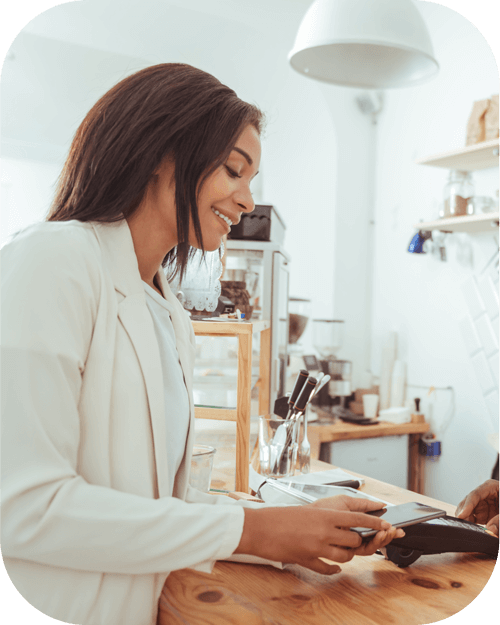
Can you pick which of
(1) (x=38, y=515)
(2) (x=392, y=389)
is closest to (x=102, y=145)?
(1) (x=38, y=515)

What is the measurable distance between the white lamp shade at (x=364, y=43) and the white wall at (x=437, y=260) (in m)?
1.28

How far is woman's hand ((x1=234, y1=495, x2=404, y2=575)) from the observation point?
24.1 inches

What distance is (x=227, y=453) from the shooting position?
134 cm

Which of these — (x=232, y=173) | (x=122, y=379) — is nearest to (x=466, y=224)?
(x=232, y=173)

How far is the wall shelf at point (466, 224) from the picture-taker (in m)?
2.25

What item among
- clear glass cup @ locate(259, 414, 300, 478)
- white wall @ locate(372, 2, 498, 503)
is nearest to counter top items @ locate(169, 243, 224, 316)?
clear glass cup @ locate(259, 414, 300, 478)

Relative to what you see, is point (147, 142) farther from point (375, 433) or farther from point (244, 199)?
point (375, 433)

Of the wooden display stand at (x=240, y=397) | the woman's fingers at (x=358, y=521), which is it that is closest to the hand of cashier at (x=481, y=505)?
the woman's fingers at (x=358, y=521)

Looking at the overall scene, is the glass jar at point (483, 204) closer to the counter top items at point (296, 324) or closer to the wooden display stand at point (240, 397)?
the counter top items at point (296, 324)

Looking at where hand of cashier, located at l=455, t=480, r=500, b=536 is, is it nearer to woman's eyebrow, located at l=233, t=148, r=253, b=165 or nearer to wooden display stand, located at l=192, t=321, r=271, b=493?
wooden display stand, located at l=192, t=321, r=271, b=493

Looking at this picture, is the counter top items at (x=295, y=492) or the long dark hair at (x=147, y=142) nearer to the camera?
the long dark hair at (x=147, y=142)

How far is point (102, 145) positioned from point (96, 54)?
220 cm

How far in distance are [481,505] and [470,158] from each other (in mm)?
1801

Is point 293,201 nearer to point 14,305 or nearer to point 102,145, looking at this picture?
point 102,145
